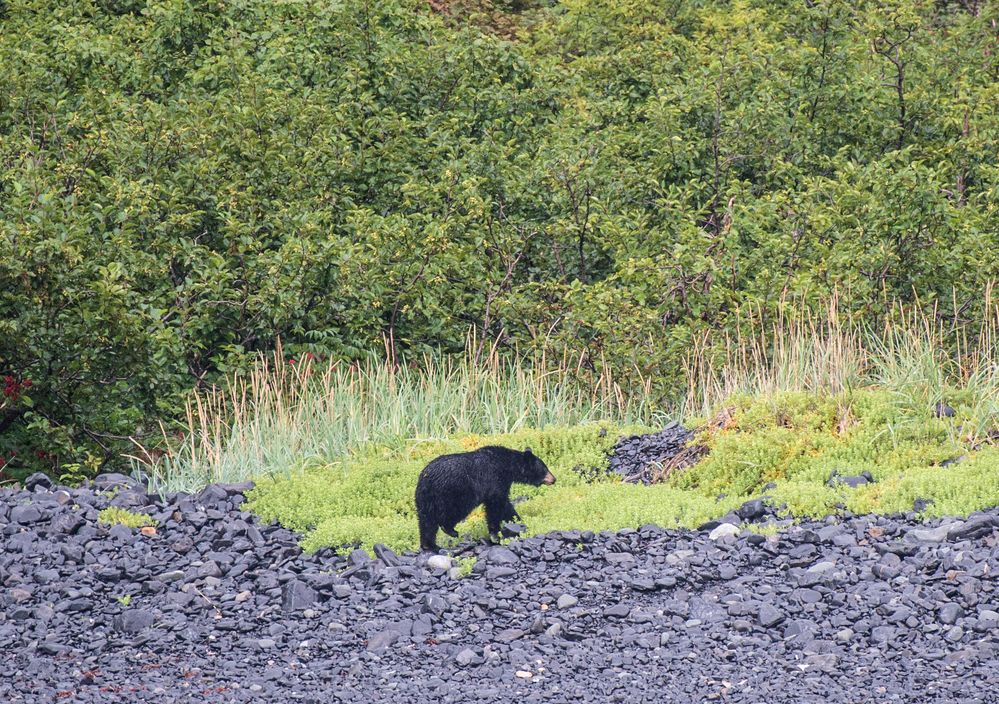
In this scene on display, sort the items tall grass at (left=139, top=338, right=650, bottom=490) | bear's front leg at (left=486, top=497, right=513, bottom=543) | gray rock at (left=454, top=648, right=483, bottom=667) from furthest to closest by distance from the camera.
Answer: tall grass at (left=139, top=338, right=650, bottom=490) < bear's front leg at (left=486, top=497, right=513, bottom=543) < gray rock at (left=454, top=648, right=483, bottom=667)

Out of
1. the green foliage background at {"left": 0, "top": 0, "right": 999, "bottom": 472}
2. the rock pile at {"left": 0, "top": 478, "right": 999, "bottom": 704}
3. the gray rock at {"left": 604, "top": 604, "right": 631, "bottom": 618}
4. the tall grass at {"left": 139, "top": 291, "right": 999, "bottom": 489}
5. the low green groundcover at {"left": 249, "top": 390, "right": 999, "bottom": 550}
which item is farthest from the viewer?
the green foliage background at {"left": 0, "top": 0, "right": 999, "bottom": 472}

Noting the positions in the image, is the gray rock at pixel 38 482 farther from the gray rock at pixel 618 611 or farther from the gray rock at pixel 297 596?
the gray rock at pixel 618 611

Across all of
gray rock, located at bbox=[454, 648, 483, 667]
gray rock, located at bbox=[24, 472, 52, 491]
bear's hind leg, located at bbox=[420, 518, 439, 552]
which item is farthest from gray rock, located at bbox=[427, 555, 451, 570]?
gray rock, located at bbox=[24, 472, 52, 491]

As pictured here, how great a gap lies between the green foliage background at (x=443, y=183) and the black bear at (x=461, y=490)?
4.28 metres

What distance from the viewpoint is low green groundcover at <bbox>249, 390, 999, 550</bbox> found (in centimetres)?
745

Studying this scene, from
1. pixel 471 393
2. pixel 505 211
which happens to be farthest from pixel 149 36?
pixel 471 393

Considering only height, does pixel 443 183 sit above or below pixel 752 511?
above

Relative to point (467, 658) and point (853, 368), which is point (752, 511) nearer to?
point (467, 658)

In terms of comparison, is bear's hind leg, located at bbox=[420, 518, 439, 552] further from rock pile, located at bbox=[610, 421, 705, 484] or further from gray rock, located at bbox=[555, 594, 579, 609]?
rock pile, located at bbox=[610, 421, 705, 484]

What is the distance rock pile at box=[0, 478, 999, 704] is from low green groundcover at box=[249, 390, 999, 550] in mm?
233

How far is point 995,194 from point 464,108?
6.19 metres

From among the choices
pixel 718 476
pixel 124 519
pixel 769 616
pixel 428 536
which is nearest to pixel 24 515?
pixel 124 519

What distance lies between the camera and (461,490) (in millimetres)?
7043

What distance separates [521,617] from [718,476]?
250 cm
